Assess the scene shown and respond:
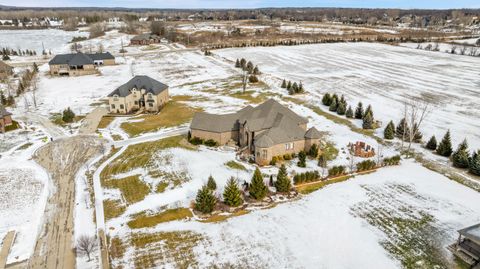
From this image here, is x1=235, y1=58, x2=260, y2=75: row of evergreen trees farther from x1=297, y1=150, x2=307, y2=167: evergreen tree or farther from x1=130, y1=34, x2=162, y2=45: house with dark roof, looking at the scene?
x1=130, y1=34, x2=162, y2=45: house with dark roof

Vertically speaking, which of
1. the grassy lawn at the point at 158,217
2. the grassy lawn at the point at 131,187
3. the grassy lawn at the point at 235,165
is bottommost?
the grassy lawn at the point at 158,217

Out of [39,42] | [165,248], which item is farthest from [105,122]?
[39,42]

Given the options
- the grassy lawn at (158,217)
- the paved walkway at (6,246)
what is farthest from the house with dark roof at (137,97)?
the paved walkway at (6,246)

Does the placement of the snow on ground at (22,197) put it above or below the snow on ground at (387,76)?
below

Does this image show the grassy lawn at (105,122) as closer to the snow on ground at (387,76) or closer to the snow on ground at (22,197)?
the snow on ground at (22,197)

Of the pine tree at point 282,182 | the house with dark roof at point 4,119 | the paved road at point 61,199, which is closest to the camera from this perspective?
the paved road at point 61,199

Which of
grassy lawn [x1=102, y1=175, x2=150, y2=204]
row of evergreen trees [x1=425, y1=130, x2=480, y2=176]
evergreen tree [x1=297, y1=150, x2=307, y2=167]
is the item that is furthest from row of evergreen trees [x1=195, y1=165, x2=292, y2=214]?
row of evergreen trees [x1=425, y1=130, x2=480, y2=176]

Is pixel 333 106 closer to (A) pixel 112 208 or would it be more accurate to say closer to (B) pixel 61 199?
(A) pixel 112 208
